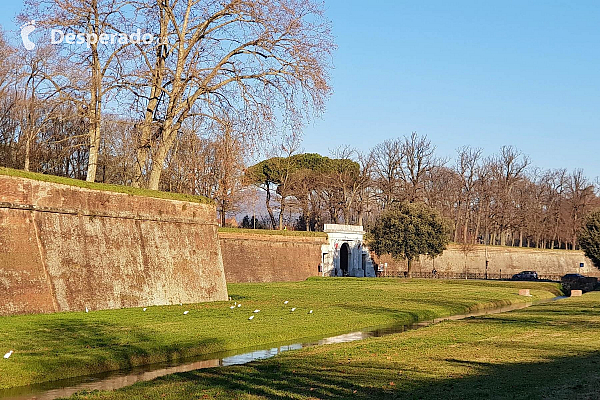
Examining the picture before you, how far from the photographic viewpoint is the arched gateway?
72.8 meters

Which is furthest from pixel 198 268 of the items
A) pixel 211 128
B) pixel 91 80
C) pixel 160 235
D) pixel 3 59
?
pixel 3 59

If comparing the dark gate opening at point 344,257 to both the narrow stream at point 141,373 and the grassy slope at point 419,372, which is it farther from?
the grassy slope at point 419,372

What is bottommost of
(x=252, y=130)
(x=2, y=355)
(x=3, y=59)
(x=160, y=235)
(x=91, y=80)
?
(x=2, y=355)

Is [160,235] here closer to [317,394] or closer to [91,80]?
[91,80]

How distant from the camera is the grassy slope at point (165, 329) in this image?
1655 cm

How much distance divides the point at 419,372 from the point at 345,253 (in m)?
65.8

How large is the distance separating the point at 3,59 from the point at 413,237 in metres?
39.3

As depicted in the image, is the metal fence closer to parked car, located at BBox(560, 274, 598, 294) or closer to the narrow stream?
parked car, located at BBox(560, 274, 598, 294)

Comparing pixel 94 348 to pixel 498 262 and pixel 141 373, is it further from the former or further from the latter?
pixel 498 262

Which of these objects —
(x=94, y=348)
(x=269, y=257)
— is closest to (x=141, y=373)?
(x=94, y=348)

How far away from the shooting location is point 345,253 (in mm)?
80750

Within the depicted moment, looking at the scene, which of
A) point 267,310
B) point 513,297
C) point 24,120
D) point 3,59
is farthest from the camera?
point 24,120

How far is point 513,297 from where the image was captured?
1791 inches

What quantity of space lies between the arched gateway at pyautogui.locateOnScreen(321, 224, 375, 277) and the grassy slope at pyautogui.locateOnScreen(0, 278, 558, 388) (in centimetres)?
3420
